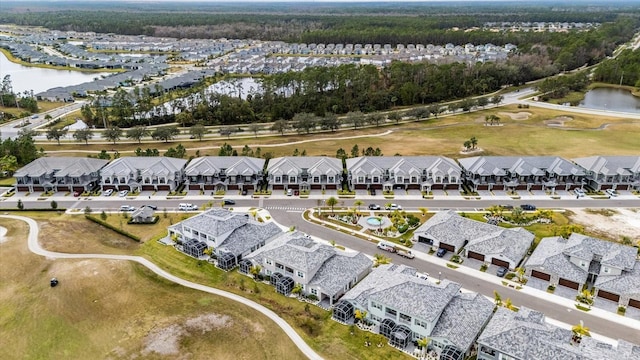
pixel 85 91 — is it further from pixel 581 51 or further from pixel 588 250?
pixel 581 51

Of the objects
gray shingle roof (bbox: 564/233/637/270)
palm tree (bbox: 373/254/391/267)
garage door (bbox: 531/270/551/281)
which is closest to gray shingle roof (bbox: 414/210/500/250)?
garage door (bbox: 531/270/551/281)

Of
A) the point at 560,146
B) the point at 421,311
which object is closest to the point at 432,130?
the point at 560,146

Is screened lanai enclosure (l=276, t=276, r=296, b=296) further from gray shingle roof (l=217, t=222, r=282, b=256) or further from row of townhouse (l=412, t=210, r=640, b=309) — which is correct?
row of townhouse (l=412, t=210, r=640, b=309)

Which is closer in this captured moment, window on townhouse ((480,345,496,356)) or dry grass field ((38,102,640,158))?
window on townhouse ((480,345,496,356))

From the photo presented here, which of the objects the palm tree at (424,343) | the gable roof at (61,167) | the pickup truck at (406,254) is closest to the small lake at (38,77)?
the gable roof at (61,167)

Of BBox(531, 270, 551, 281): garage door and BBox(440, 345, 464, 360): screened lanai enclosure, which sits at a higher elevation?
BBox(531, 270, 551, 281): garage door

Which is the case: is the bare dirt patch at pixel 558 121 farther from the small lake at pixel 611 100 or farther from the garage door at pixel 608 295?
the garage door at pixel 608 295

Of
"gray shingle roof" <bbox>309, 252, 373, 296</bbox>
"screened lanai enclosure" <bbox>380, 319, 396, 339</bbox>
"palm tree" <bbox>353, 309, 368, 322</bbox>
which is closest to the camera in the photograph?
"screened lanai enclosure" <bbox>380, 319, 396, 339</bbox>

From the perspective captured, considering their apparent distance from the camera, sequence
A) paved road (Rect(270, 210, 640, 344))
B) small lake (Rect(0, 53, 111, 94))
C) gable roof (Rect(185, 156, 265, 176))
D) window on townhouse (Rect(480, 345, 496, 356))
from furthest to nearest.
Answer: small lake (Rect(0, 53, 111, 94)) → gable roof (Rect(185, 156, 265, 176)) → paved road (Rect(270, 210, 640, 344)) → window on townhouse (Rect(480, 345, 496, 356))
